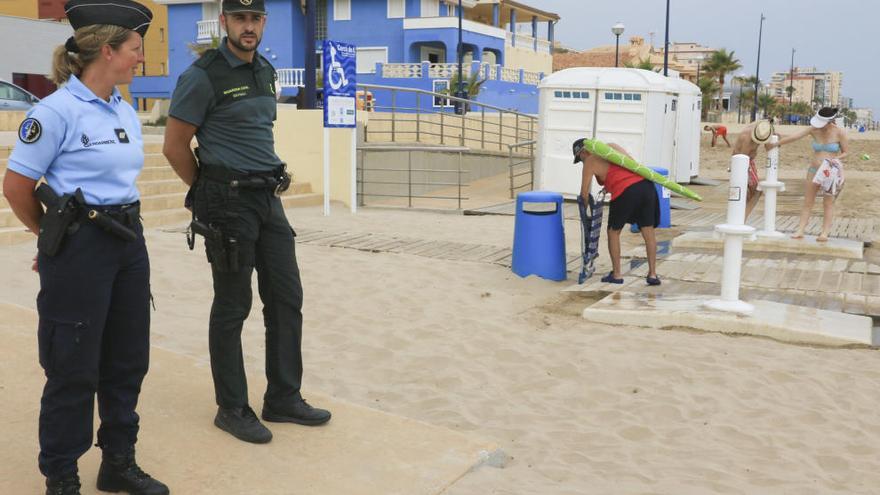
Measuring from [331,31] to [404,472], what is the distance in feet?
135

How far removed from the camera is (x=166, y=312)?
6496 mm

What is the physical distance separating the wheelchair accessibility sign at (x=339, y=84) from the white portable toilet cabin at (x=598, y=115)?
372 centimetres

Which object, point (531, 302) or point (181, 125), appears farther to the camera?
point (531, 302)

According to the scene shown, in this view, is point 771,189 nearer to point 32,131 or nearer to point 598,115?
point 598,115

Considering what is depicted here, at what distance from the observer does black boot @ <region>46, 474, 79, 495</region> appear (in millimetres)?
2934

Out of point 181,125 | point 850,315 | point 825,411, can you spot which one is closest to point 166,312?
point 181,125

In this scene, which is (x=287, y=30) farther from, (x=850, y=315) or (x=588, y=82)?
(x=850, y=315)

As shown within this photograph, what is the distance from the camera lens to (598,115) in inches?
572

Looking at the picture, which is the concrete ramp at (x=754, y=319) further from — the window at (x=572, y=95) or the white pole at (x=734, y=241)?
the window at (x=572, y=95)

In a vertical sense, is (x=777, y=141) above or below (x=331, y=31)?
below

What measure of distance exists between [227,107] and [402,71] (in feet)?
119

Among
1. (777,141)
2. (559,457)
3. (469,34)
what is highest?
(469,34)

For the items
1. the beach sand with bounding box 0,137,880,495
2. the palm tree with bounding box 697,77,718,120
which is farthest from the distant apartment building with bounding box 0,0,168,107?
the palm tree with bounding box 697,77,718,120

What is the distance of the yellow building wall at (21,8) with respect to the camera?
46969 mm
